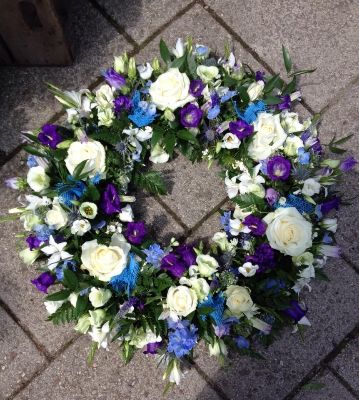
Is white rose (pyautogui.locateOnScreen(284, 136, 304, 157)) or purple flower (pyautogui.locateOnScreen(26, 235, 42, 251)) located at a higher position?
white rose (pyautogui.locateOnScreen(284, 136, 304, 157))

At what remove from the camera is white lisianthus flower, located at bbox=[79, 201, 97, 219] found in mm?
2662

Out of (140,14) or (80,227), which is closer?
(80,227)

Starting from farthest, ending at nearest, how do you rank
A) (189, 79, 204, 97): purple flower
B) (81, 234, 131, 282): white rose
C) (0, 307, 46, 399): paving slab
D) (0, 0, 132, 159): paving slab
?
(0, 0, 132, 159): paving slab → (0, 307, 46, 399): paving slab → (189, 79, 204, 97): purple flower → (81, 234, 131, 282): white rose

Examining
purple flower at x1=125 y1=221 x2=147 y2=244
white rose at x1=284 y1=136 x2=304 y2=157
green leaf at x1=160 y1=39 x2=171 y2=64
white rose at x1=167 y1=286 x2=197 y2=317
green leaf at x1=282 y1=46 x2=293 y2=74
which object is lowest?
white rose at x1=167 y1=286 x2=197 y2=317

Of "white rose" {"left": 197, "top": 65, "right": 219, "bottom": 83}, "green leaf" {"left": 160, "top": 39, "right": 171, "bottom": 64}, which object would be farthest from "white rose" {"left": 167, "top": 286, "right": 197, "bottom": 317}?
"green leaf" {"left": 160, "top": 39, "right": 171, "bottom": 64}

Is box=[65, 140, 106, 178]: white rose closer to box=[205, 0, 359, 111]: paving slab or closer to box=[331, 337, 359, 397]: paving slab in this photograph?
box=[205, 0, 359, 111]: paving slab

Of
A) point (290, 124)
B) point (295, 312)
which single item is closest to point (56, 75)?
point (290, 124)


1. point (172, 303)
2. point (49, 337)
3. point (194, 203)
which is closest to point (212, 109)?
point (194, 203)

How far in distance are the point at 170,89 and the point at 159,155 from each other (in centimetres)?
34

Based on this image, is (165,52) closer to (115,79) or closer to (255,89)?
(115,79)

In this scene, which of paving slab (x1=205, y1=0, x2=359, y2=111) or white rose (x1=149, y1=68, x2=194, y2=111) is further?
paving slab (x1=205, y1=0, x2=359, y2=111)

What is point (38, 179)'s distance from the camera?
2.70 meters

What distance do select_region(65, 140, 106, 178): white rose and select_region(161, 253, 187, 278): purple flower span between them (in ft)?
1.71

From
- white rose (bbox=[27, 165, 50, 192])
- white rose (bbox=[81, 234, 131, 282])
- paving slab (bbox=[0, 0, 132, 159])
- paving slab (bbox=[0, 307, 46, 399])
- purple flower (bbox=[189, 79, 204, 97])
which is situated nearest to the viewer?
white rose (bbox=[81, 234, 131, 282])
